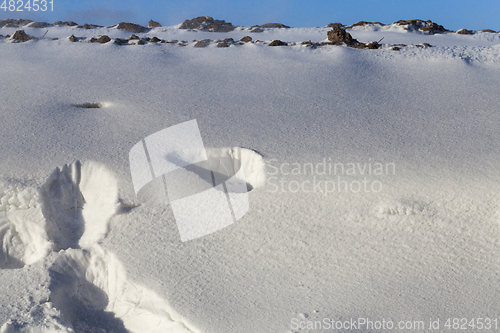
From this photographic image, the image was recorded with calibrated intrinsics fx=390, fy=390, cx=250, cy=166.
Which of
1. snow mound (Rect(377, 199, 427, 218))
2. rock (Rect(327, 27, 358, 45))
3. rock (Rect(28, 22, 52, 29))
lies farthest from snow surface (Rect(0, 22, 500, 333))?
rock (Rect(28, 22, 52, 29))

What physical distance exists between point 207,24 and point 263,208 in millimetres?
5555

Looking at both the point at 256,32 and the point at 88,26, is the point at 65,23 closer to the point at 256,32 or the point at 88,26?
the point at 88,26

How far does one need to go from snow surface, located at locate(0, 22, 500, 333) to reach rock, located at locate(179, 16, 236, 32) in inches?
136

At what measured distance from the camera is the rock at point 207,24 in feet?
23.1

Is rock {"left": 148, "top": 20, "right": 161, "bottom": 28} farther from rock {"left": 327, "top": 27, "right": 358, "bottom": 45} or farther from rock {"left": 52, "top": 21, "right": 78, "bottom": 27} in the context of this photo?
rock {"left": 327, "top": 27, "right": 358, "bottom": 45}

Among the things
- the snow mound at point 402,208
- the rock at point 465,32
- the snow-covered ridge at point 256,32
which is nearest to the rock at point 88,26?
the snow-covered ridge at point 256,32

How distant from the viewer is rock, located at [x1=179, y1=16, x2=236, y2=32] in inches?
277

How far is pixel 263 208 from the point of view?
2.53m

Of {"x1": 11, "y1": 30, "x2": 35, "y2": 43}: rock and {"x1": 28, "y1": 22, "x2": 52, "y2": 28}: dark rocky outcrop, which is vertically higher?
{"x1": 28, "y1": 22, "x2": 52, "y2": 28}: dark rocky outcrop

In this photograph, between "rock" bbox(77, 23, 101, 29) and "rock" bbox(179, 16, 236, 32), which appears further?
"rock" bbox(179, 16, 236, 32)

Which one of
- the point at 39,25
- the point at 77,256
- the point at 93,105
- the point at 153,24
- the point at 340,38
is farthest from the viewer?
the point at 153,24

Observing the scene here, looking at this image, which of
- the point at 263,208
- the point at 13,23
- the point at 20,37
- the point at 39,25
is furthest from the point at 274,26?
the point at 263,208

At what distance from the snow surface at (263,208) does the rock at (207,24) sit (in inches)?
136

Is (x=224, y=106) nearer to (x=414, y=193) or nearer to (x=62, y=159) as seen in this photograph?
(x=62, y=159)
